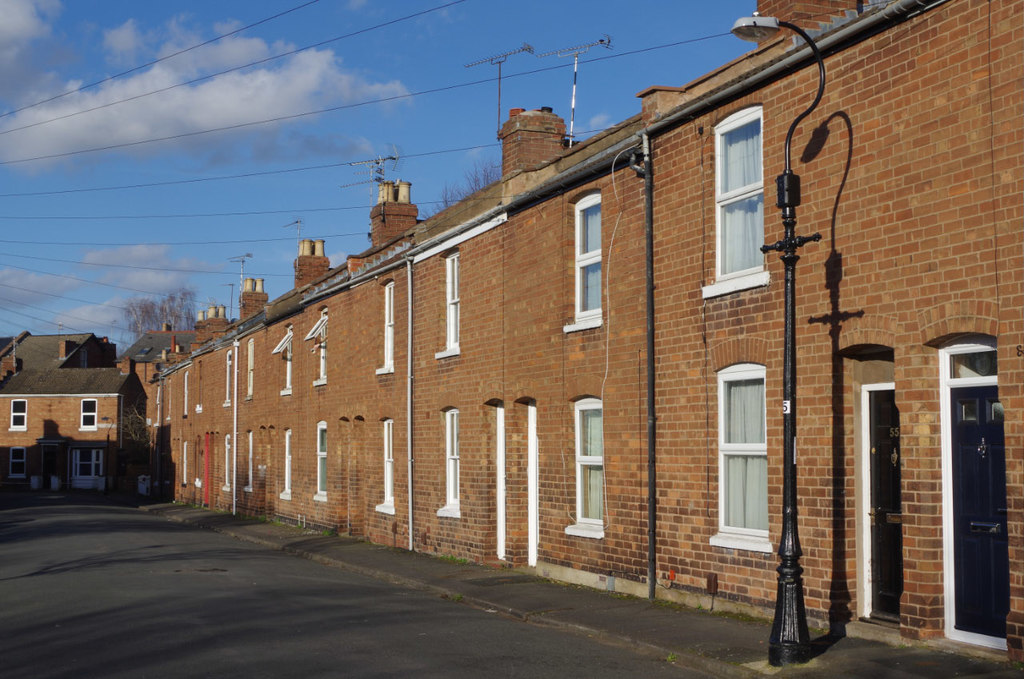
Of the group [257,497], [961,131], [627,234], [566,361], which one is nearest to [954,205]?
[961,131]

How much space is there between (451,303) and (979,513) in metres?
12.8

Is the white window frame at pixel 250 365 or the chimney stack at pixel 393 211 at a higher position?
the chimney stack at pixel 393 211

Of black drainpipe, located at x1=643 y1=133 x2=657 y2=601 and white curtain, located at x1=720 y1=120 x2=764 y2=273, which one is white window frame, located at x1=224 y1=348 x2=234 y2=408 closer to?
black drainpipe, located at x1=643 y1=133 x2=657 y2=601

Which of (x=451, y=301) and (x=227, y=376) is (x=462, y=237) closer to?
(x=451, y=301)

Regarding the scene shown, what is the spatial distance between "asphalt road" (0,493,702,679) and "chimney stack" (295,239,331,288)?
1661cm

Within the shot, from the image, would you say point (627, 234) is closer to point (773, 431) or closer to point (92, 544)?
point (773, 431)

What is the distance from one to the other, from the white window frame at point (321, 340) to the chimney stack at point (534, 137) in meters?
10.7

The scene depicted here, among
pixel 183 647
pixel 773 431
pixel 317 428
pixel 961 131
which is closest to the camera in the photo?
pixel 961 131

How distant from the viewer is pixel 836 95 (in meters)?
10.9

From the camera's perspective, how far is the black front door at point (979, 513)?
9.10 m

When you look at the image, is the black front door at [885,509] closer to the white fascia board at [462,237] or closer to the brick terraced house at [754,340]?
the brick terraced house at [754,340]

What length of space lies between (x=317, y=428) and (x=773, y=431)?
63.7ft

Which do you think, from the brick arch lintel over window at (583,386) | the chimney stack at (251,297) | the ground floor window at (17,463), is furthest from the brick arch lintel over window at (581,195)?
the ground floor window at (17,463)

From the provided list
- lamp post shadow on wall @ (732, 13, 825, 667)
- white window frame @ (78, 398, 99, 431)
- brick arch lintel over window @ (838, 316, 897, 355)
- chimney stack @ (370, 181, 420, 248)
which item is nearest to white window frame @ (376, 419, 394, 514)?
chimney stack @ (370, 181, 420, 248)
